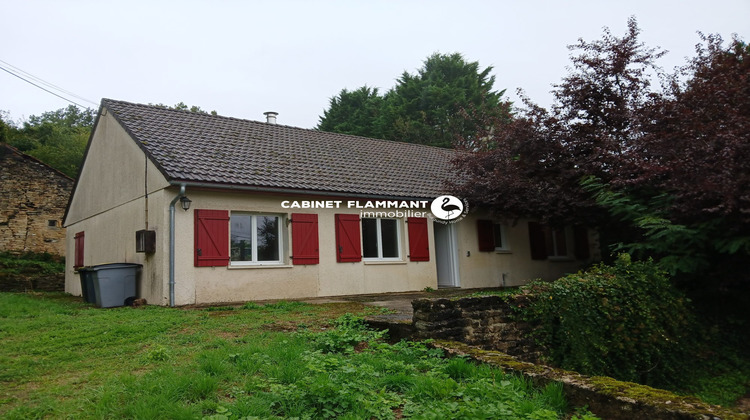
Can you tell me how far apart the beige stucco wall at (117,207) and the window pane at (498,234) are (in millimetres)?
9931

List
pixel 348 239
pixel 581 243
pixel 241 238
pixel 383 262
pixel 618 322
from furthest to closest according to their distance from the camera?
1. pixel 581 243
2. pixel 383 262
3. pixel 348 239
4. pixel 241 238
5. pixel 618 322

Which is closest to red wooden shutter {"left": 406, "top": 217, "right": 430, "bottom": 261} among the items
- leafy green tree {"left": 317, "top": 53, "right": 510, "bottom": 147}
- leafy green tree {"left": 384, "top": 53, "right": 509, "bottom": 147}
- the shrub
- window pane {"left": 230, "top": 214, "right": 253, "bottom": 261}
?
window pane {"left": 230, "top": 214, "right": 253, "bottom": 261}

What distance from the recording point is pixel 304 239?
11.8 metres

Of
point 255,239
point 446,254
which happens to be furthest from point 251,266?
point 446,254

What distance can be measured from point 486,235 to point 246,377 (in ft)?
38.4

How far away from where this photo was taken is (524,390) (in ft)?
13.5

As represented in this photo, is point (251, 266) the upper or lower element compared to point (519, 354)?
upper

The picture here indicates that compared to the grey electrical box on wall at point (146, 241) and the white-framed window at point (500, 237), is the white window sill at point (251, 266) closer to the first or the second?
Answer: the grey electrical box on wall at point (146, 241)

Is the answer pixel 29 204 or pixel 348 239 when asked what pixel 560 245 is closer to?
pixel 348 239

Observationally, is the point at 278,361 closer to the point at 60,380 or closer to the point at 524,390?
the point at 60,380

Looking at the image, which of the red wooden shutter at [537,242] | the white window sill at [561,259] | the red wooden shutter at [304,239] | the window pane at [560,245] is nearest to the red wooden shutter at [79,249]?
the red wooden shutter at [304,239]

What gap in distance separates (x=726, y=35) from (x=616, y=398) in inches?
436

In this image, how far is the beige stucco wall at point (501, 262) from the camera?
1462 centimetres

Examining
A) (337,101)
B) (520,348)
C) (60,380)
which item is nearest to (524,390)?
(520,348)
